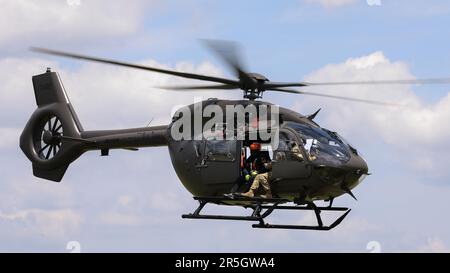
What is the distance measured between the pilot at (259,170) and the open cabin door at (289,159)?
0.30 metres

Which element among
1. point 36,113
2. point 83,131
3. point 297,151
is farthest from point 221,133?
point 36,113

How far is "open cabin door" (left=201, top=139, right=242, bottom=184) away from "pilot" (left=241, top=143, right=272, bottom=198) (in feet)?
1.53

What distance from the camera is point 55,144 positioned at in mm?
31359

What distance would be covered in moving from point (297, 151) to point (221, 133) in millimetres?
2428

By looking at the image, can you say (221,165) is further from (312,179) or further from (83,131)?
(83,131)

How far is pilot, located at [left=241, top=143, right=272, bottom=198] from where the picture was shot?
2380 centimetres

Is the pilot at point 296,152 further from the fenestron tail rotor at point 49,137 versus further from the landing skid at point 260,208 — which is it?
the fenestron tail rotor at point 49,137

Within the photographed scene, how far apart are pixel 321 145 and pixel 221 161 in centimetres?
288

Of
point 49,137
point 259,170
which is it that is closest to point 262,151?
point 259,170

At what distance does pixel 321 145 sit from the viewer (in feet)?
77.6
